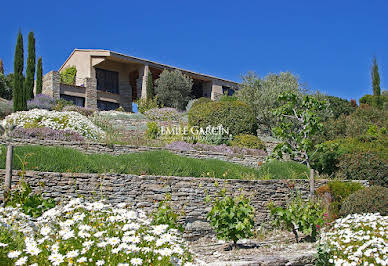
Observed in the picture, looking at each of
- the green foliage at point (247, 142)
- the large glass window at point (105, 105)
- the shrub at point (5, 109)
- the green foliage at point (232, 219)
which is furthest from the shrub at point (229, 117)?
the large glass window at point (105, 105)

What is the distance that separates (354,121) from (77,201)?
1659 centimetres

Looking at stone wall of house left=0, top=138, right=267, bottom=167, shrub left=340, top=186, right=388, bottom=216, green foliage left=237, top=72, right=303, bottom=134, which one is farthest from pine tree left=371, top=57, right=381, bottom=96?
shrub left=340, top=186, right=388, bottom=216

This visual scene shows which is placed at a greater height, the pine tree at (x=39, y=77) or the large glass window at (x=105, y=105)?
the pine tree at (x=39, y=77)

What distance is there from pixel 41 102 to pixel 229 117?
10.2 m

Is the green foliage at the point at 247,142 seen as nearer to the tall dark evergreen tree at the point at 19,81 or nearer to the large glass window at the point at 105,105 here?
the tall dark evergreen tree at the point at 19,81

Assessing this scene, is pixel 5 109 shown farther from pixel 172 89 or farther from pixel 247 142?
pixel 247 142

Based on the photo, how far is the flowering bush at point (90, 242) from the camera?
328 centimetres

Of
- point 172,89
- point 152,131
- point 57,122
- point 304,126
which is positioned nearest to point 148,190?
point 304,126

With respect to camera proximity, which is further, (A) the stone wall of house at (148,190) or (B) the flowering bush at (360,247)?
(A) the stone wall of house at (148,190)

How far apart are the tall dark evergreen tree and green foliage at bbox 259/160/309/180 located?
39.6 ft

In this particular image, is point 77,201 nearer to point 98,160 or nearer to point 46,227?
point 46,227

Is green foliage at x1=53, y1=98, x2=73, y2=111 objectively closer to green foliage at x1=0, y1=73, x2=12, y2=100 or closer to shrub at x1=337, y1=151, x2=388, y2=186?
green foliage at x1=0, y1=73, x2=12, y2=100

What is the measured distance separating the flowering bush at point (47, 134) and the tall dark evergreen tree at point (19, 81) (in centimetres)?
642

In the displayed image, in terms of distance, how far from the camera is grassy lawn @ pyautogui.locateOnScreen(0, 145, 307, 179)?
26.9 ft
